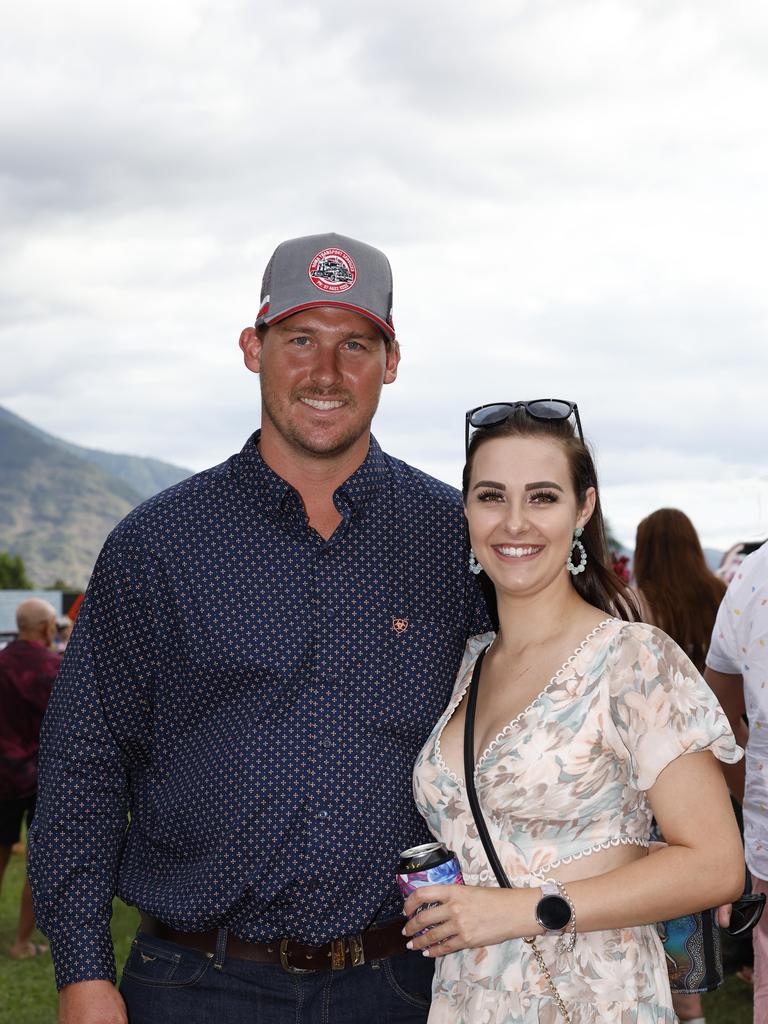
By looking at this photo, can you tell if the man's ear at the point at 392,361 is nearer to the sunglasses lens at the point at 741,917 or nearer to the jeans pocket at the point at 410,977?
the jeans pocket at the point at 410,977

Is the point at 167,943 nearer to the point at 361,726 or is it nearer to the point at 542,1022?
the point at 361,726

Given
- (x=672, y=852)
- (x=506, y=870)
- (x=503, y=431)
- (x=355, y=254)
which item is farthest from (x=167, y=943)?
(x=355, y=254)

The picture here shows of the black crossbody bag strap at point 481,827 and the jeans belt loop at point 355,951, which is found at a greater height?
the black crossbody bag strap at point 481,827

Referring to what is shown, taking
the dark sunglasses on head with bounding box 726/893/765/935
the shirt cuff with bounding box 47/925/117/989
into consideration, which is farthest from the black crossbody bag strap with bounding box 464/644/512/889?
the shirt cuff with bounding box 47/925/117/989

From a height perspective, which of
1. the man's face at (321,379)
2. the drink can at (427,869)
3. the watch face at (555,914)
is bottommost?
the watch face at (555,914)

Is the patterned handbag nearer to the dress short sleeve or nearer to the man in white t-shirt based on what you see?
the dress short sleeve

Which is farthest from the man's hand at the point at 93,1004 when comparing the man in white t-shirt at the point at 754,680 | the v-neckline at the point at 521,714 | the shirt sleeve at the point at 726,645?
the shirt sleeve at the point at 726,645

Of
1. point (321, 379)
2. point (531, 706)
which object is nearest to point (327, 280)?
point (321, 379)

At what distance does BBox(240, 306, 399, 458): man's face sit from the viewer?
3049 millimetres

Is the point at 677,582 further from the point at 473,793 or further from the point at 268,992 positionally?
the point at 268,992

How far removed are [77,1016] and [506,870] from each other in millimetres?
1134

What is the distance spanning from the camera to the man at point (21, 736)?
8.36 meters

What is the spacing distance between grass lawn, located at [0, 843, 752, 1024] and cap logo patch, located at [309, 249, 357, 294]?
5.42 meters

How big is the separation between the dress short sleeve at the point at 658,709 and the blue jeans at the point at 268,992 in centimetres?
84
